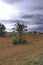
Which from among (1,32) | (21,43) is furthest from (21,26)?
(1,32)

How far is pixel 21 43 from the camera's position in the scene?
31.5 m

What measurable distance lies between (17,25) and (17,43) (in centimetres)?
703

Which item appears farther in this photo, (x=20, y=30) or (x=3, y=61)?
(x=20, y=30)

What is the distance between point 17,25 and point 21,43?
6.93m

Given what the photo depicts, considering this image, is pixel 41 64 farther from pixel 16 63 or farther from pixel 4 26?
pixel 4 26

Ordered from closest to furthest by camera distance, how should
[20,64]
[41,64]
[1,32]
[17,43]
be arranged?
[41,64] → [20,64] → [17,43] → [1,32]

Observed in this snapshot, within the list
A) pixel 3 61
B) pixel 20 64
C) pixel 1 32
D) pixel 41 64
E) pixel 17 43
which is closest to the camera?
pixel 41 64

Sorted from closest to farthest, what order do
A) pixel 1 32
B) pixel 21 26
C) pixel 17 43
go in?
pixel 17 43, pixel 21 26, pixel 1 32

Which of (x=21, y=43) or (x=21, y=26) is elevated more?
(x=21, y=26)

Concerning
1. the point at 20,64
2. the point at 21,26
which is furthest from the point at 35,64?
the point at 21,26

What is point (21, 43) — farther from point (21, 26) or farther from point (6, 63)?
point (6, 63)

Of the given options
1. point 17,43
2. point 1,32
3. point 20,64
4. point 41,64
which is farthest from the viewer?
point 1,32

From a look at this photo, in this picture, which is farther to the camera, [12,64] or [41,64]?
[12,64]

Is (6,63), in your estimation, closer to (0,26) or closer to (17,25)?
(17,25)
